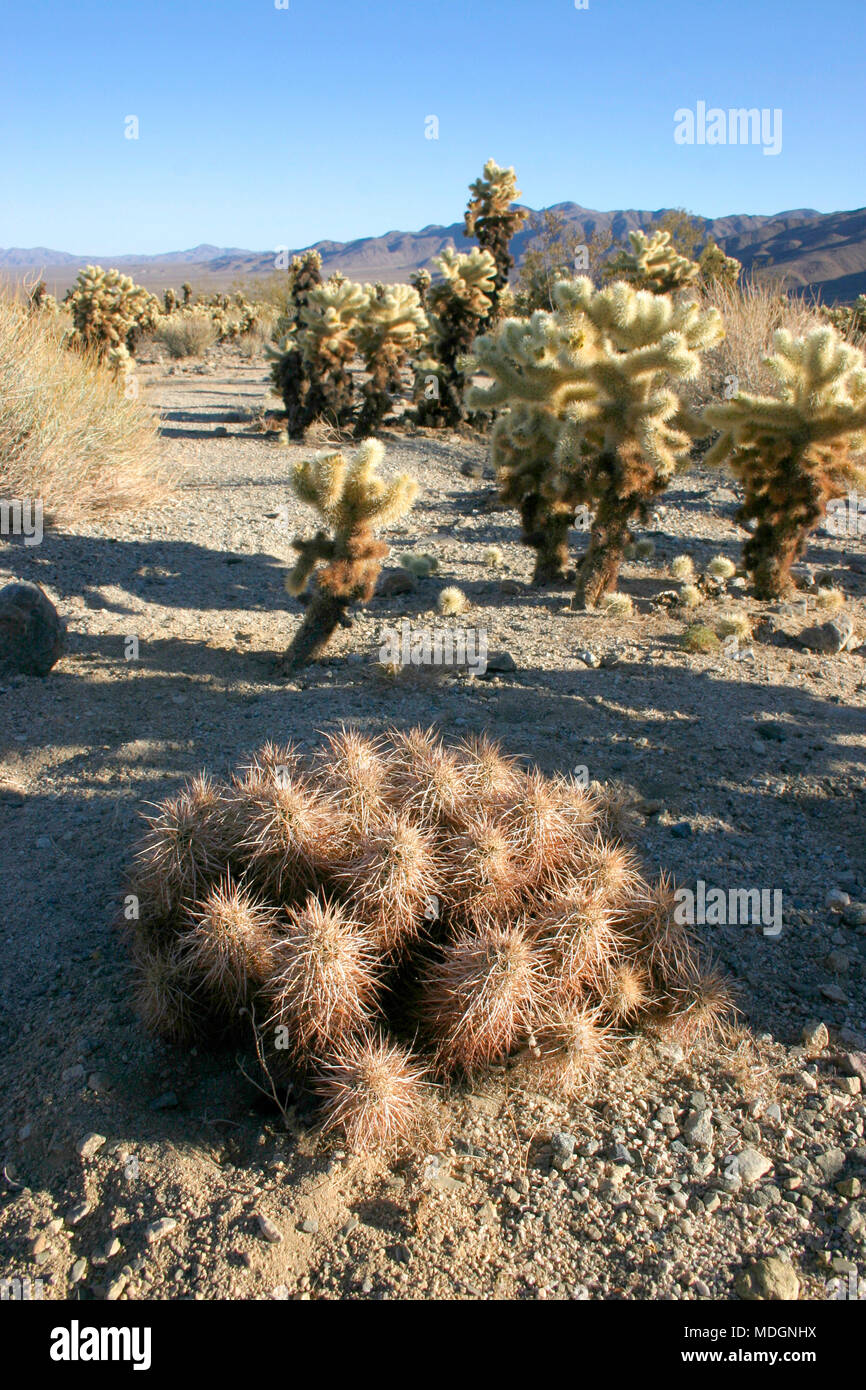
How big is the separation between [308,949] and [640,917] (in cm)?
110

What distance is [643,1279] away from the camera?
7.01 feet

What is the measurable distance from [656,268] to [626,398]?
8.27m

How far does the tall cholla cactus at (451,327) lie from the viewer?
13.2m

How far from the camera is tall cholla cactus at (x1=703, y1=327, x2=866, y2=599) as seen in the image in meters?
6.39

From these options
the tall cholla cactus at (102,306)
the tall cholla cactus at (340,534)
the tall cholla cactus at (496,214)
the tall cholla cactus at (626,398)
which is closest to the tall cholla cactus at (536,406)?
the tall cholla cactus at (626,398)

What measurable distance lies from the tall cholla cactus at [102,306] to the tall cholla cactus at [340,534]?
12.4 metres

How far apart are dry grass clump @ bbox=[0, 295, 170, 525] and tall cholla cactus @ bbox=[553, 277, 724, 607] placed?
4.53 m

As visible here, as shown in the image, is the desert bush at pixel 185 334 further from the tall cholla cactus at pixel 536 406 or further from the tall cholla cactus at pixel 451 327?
the tall cholla cactus at pixel 536 406

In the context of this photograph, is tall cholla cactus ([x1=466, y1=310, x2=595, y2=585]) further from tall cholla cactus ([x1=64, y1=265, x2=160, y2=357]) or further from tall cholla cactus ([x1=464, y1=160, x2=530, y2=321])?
tall cholla cactus ([x1=64, y1=265, x2=160, y2=357])

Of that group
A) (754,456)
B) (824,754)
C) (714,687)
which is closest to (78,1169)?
(824,754)

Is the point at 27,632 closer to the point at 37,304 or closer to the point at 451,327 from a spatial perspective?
the point at 37,304

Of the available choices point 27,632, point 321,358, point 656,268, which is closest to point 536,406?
point 27,632

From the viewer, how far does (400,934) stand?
2623 millimetres

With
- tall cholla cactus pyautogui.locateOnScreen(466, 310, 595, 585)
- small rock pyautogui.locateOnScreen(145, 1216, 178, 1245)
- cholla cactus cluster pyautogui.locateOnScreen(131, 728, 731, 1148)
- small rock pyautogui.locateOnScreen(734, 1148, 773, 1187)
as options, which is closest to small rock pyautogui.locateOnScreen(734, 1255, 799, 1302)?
small rock pyautogui.locateOnScreen(734, 1148, 773, 1187)
